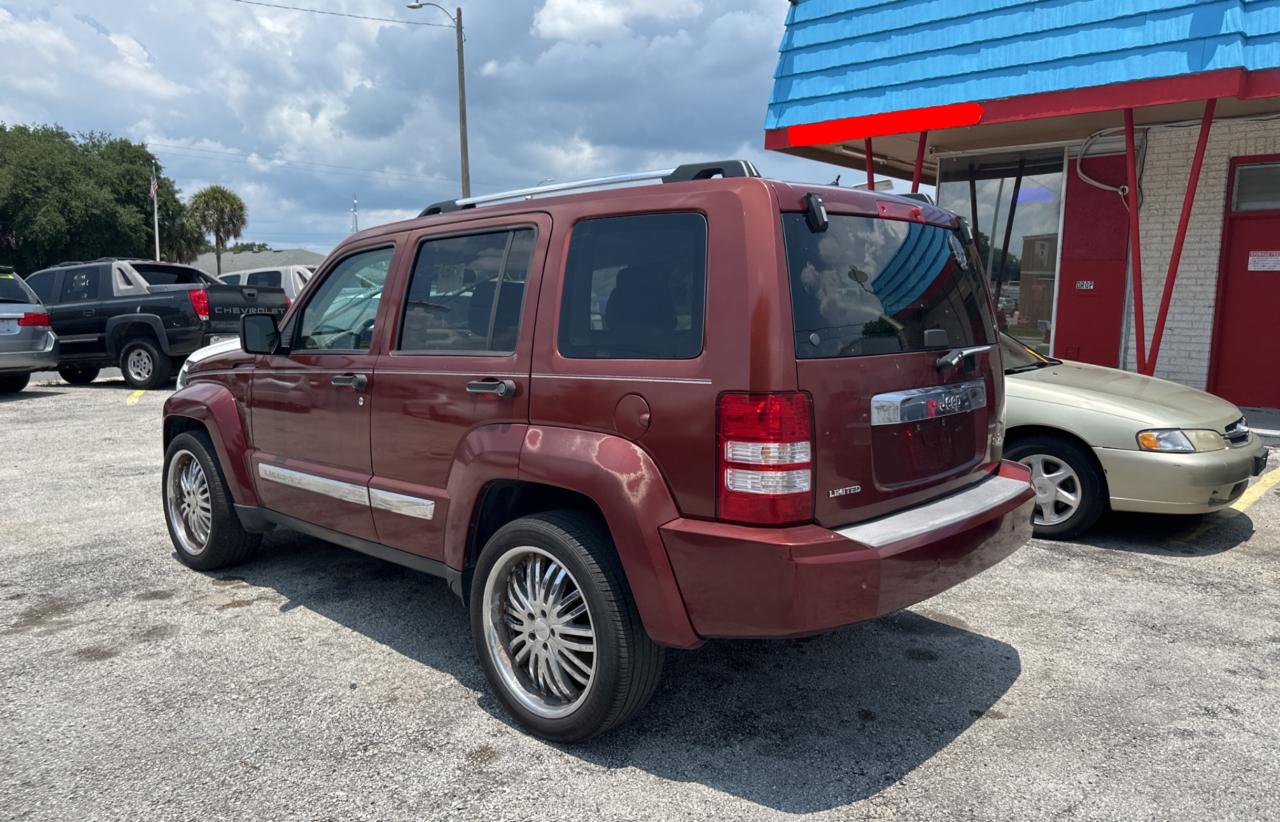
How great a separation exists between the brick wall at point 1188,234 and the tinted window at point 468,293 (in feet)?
29.0

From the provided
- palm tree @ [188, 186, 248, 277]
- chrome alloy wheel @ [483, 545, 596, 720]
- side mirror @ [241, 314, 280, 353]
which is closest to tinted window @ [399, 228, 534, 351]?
A: chrome alloy wheel @ [483, 545, 596, 720]

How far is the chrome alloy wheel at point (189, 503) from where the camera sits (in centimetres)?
489

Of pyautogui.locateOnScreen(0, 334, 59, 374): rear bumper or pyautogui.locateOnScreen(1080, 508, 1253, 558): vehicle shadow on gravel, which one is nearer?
pyautogui.locateOnScreen(1080, 508, 1253, 558): vehicle shadow on gravel

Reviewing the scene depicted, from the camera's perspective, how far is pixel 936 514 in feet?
9.90

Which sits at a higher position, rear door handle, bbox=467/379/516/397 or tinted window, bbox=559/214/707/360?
tinted window, bbox=559/214/707/360

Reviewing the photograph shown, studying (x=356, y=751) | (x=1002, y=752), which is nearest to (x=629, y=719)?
(x=356, y=751)

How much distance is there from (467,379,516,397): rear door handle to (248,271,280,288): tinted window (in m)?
13.9

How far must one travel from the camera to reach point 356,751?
119 inches

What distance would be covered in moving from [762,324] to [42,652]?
3460 mm

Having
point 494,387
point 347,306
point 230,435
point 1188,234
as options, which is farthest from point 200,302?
point 1188,234

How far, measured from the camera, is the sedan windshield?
596 centimetres

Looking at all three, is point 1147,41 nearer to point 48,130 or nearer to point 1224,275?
point 1224,275

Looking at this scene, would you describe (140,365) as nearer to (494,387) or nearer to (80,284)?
(80,284)

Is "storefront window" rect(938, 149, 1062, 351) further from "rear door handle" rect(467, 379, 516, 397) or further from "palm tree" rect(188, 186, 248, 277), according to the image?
"palm tree" rect(188, 186, 248, 277)
